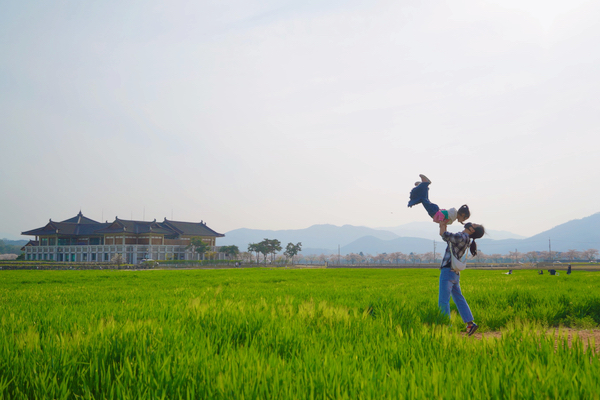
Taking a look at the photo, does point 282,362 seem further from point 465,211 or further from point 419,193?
point 465,211

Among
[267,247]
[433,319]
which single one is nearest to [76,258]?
[267,247]

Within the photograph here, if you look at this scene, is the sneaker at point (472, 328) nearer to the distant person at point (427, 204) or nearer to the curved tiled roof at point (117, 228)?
the distant person at point (427, 204)

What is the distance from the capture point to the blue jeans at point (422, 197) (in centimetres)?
485

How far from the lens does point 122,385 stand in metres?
2.62

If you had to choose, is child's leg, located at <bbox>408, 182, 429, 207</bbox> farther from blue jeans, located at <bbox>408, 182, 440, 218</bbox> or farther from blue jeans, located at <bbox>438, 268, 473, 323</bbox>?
blue jeans, located at <bbox>438, 268, 473, 323</bbox>

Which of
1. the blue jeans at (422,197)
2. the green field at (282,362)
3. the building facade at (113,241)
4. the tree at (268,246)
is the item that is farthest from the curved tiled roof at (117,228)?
the blue jeans at (422,197)

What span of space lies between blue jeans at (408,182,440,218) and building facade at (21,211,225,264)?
74558mm

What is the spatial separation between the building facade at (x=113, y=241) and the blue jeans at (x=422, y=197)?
245 ft

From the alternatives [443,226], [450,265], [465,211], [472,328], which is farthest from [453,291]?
[465,211]

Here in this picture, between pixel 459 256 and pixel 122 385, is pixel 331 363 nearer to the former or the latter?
pixel 122 385

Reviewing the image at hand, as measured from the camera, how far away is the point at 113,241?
243ft

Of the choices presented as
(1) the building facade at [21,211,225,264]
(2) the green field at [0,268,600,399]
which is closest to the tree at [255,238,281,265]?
(1) the building facade at [21,211,225,264]

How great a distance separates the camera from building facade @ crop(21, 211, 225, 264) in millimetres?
72625

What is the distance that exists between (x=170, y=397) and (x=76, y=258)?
85903 mm
